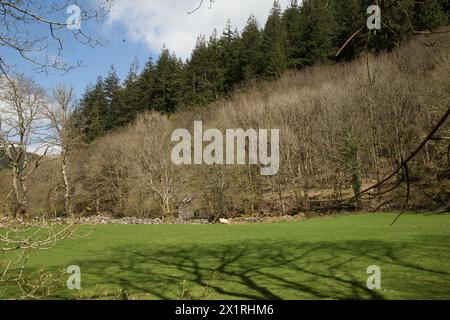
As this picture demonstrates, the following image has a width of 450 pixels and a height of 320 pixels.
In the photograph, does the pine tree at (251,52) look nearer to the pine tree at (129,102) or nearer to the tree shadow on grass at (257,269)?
the pine tree at (129,102)

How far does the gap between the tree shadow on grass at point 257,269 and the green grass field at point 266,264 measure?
20mm

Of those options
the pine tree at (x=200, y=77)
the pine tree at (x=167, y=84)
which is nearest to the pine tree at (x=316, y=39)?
the pine tree at (x=200, y=77)

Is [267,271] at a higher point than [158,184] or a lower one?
lower

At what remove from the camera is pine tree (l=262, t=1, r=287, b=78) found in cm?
5256

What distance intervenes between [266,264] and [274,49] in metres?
46.9

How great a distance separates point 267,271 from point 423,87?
26.4m

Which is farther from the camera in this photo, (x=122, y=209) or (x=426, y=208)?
(x=122, y=209)

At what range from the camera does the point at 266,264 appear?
1049 centimetres

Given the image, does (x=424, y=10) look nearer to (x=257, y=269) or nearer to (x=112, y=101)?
(x=257, y=269)

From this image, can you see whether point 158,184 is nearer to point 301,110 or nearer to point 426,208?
point 301,110

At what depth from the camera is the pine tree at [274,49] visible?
52.6 meters

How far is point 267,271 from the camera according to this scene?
956 centimetres
